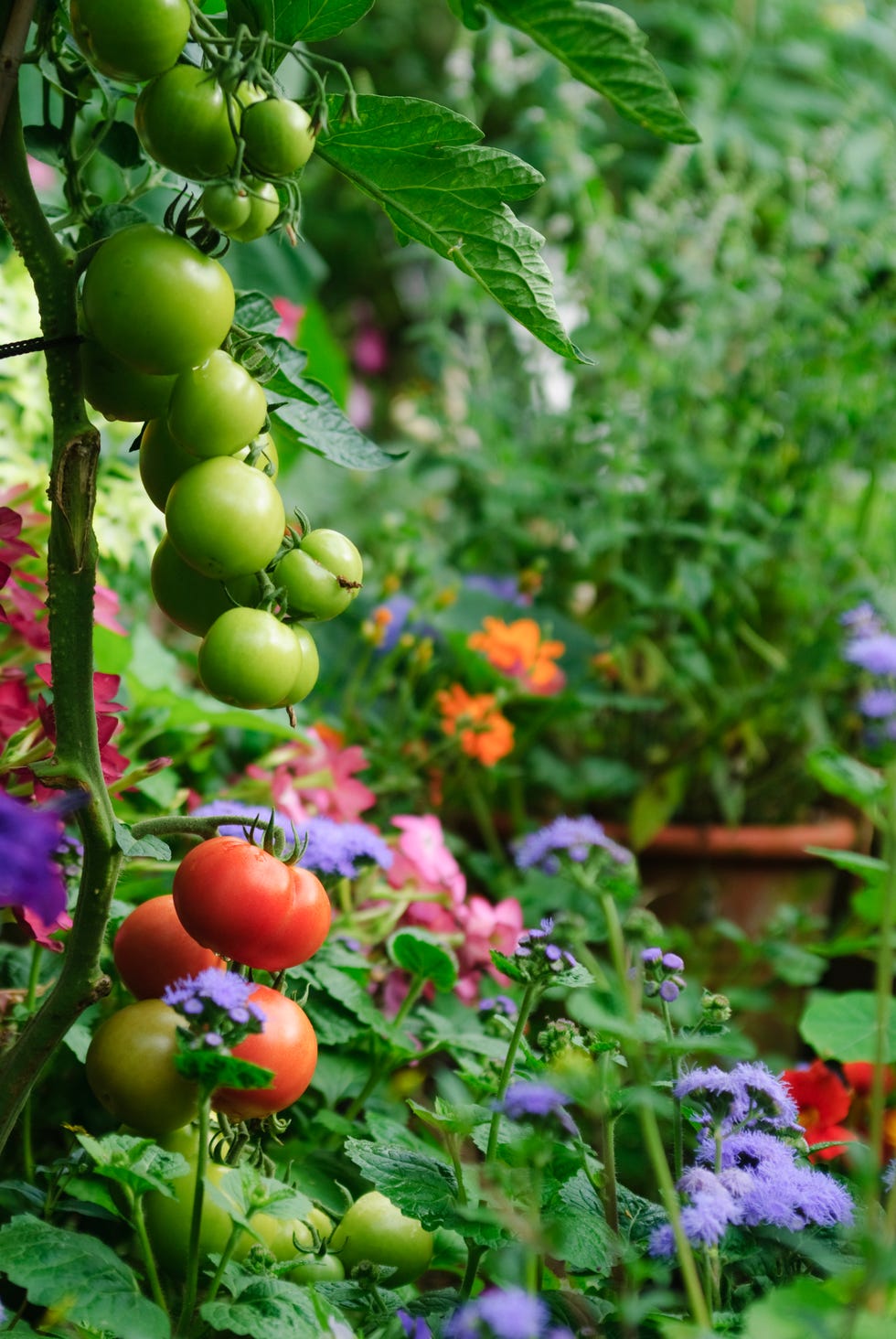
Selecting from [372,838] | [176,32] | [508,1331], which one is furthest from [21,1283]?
[176,32]

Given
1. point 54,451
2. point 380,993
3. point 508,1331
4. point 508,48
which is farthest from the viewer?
point 508,48

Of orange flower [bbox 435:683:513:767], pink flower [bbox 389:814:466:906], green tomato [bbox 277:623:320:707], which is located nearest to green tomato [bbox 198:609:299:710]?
A: green tomato [bbox 277:623:320:707]

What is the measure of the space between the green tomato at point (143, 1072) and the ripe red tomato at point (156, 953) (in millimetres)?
23

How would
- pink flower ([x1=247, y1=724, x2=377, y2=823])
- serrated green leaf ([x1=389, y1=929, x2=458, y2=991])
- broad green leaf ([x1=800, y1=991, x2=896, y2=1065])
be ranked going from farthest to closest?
pink flower ([x1=247, y1=724, x2=377, y2=823])
broad green leaf ([x1=800, y1=991, x2=896, y2=1065])
serrated green leaf ([x1=389, y1=929, x2=458, y2=991])

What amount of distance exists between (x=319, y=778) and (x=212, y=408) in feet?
2.05

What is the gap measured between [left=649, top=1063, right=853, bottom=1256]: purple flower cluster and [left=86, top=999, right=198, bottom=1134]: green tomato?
198 millimetres

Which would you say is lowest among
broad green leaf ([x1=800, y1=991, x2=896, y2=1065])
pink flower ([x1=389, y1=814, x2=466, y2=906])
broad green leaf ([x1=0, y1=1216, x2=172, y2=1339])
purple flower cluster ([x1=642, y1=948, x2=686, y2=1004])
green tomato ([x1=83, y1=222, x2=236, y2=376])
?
pink flower ([x1=389, y1=814, x2=466, y2=906])

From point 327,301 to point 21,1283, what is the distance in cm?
297

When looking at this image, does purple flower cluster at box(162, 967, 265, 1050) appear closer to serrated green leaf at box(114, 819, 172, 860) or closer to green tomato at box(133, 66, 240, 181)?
serrated green leaf at box(114, 819, 172, 860)

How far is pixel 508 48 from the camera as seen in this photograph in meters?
1.69

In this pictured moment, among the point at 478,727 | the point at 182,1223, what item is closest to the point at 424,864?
the point at 478,727

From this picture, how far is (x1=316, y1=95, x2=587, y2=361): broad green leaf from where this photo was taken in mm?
467

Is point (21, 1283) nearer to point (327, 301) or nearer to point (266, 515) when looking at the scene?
point (266, 515)

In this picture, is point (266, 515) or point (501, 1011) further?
point (501, 1011)
